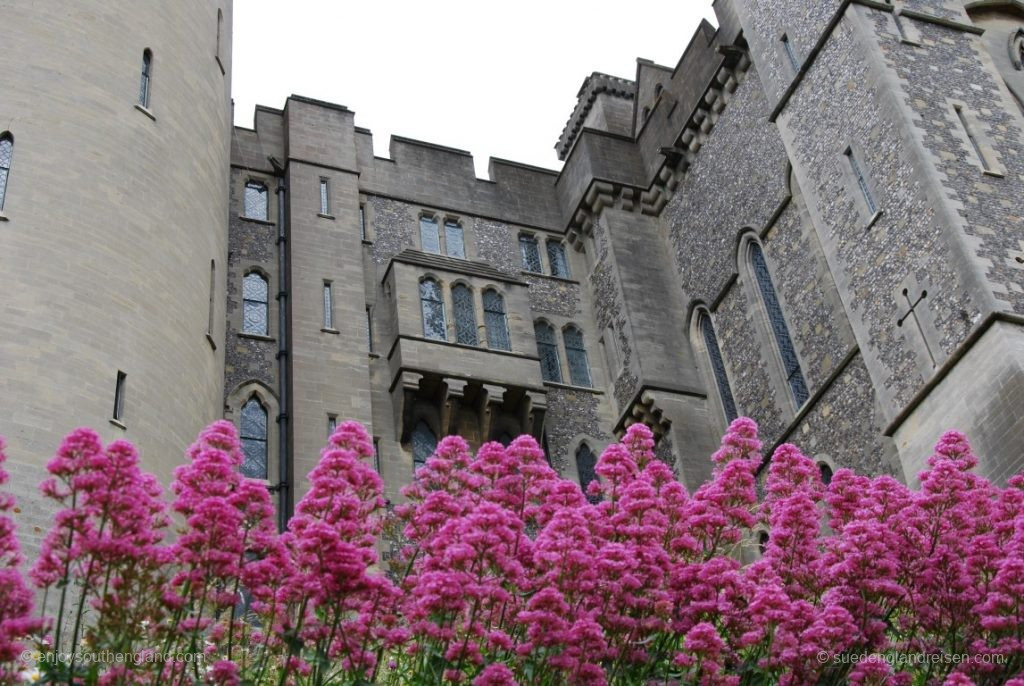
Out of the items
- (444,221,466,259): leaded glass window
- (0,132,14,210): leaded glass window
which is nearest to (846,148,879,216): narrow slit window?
(444,221,466,259): leaded glass window

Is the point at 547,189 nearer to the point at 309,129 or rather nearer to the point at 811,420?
the point at 309,129

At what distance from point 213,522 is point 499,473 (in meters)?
2.49

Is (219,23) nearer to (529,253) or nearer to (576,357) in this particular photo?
(529,253)

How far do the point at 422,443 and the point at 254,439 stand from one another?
8.57ft

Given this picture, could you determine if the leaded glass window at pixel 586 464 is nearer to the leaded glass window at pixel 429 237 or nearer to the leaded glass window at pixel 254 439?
the leaded glass window at pixel 429 237

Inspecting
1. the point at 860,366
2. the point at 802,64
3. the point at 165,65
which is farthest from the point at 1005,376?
the point at 165,65

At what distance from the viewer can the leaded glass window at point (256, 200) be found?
21.6 m

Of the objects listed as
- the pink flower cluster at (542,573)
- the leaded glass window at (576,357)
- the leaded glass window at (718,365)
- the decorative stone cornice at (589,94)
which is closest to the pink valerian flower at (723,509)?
the pink flower cluster at (542,573)

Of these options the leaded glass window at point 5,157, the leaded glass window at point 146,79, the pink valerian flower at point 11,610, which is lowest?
the pink valerian flower at point 11,610

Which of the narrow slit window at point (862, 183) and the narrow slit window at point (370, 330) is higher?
the narrow slit window at point (370, 330)

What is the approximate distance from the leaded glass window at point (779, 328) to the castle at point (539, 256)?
73mm

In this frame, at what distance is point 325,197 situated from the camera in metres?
22.0

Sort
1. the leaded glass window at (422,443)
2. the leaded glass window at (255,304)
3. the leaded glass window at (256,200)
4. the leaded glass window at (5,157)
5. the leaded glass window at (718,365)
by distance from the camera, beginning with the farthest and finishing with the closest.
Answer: the leaded glass window at (256,200)
the leaded glass window at (718,365)
the leaded glass window at (255,304)
the leaded glass window at (422,443)
the leaded glass window at (5,157)

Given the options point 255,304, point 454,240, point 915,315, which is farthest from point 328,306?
point 915,315
